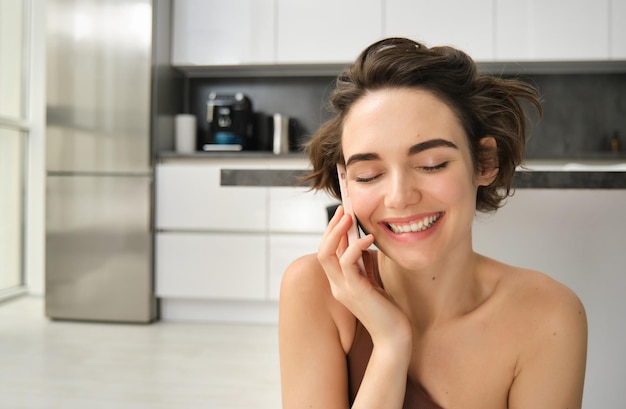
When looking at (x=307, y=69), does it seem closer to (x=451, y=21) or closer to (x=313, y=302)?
(x=451, y=21)

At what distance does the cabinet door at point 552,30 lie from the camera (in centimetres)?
343

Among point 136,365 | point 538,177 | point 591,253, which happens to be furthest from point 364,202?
point 136,365

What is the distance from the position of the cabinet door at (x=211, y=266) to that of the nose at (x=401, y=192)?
2.62 m

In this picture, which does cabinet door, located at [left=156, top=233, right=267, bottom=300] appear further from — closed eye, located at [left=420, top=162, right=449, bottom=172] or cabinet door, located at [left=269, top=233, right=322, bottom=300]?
closed eye, located at [left=420, top=162, right=449, bottom=172]

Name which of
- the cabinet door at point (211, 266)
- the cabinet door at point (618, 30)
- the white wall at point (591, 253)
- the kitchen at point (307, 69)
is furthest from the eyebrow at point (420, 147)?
the cabinet door at point (618, 30)

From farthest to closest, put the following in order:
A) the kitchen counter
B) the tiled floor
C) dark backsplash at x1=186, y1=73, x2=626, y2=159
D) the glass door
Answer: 1. the glass door
2. dark backsplash at x1=186, y1=73, x2=626, y2=159
3. the tiled floor
4. the kitchen counter

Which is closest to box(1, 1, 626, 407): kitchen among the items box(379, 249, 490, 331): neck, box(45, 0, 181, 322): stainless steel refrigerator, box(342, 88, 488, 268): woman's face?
box(45, 0, 181, 322): stainless steel refrigerator

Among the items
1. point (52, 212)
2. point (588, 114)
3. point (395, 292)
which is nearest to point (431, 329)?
point (395, 292)

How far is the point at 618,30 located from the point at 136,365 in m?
3.36

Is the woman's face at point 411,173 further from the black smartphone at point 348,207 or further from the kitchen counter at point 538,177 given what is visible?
the kitchen counter at point 538,177

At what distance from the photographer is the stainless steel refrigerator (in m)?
3.41

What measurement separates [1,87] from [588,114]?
4.31 meters

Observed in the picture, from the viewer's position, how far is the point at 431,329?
1.02 meters

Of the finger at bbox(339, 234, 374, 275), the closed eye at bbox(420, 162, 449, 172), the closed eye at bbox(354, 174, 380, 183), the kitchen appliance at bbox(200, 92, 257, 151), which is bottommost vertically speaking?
the finger at bbox(339, 234, 374, 275)
